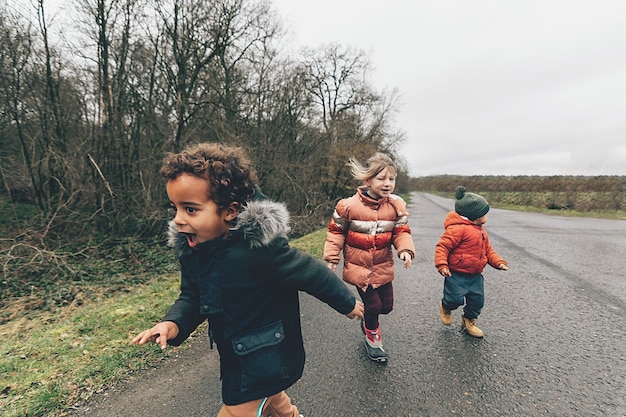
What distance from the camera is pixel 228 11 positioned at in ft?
35.2

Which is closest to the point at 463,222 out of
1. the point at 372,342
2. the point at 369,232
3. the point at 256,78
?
the point at 369,232

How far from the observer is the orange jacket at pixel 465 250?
313cm

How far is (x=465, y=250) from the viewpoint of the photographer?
3.16m

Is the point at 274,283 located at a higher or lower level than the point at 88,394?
higher

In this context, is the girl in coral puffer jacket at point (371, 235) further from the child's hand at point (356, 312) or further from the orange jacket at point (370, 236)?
the child's hand at point (356, 312)

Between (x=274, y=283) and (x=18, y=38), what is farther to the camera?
(x=18, y=38)

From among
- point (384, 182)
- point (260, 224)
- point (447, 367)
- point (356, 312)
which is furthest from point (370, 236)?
point (260, 224)

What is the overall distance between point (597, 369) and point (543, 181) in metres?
34.5

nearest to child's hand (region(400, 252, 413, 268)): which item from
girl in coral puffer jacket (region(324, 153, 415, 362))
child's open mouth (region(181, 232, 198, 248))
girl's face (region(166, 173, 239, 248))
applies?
girl in coral puffer jacket (region(324, 153, 415, 362))

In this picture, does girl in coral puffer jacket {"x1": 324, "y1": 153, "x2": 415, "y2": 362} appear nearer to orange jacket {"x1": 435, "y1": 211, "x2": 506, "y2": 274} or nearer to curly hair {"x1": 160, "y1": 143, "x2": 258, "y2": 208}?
orange jacket {"x1": 435, "y1": 211, "x2": 506, "y2": 274}

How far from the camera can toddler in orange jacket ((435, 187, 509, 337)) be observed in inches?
124

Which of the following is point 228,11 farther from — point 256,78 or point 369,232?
point 369,232

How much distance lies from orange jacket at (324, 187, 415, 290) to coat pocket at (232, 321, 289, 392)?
123cm

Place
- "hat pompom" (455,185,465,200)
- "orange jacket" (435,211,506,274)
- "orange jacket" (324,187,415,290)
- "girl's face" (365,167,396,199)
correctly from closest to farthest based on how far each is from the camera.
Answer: "girl's face" (365,167,396,199) < "orange jacket" (324,187,415,290) < "orange jacket" (435,211,506,274) < "hat pompom" (455,185,465,200)
